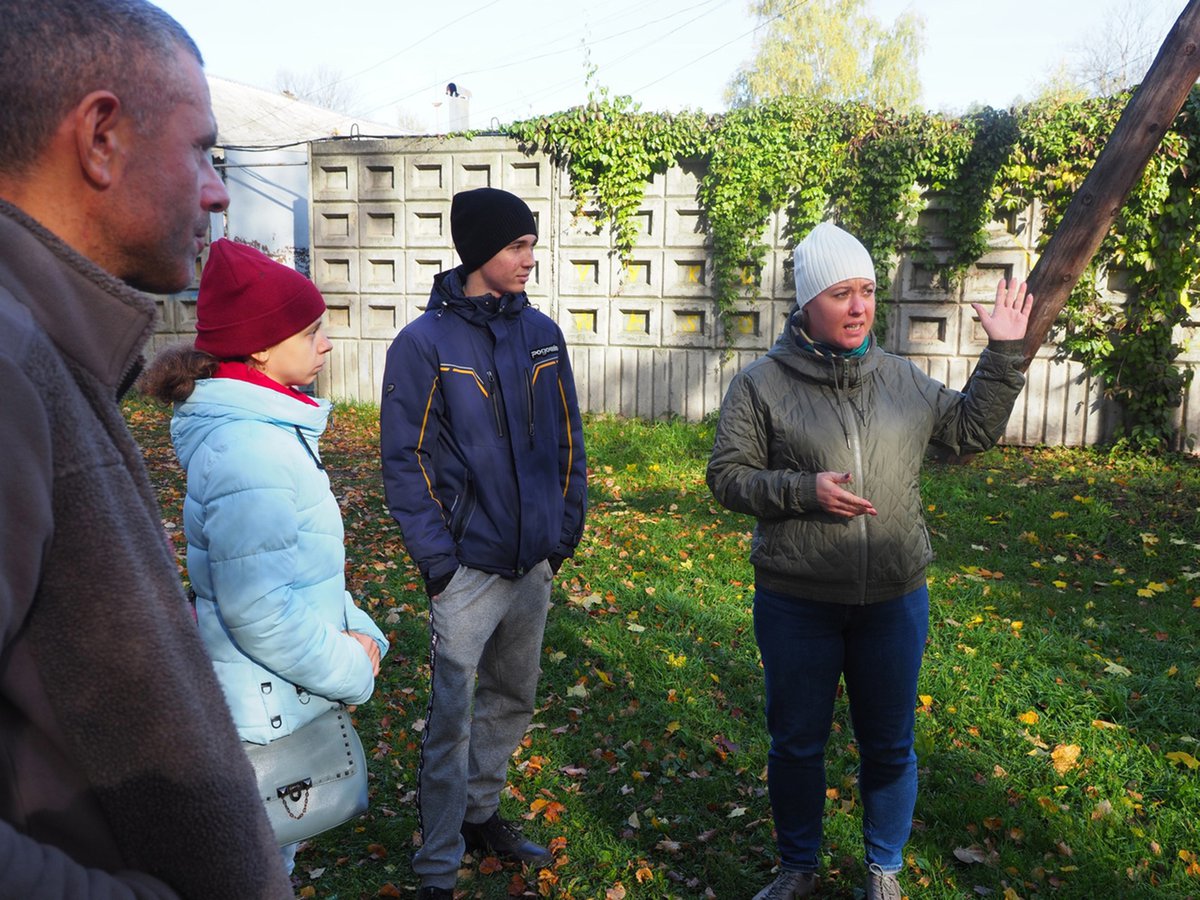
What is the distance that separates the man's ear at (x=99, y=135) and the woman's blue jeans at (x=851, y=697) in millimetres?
2546

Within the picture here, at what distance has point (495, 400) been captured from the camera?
3393 millimetres

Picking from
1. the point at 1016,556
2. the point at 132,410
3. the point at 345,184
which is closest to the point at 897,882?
the point at 1016,556

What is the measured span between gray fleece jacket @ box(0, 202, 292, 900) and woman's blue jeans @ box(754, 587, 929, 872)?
93.6 inches

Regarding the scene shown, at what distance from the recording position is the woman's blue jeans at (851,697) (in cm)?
314

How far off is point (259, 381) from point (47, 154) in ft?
4.81

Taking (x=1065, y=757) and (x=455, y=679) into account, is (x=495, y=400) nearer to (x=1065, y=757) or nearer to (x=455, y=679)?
(x=455, y=679)

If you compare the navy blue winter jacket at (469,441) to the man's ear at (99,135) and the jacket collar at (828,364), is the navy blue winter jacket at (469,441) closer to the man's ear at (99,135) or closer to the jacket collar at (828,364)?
the jacket collar at (828,364)

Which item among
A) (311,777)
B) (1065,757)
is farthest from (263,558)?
(1065,757)

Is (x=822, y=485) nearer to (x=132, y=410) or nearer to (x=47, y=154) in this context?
(x=47, y=154)

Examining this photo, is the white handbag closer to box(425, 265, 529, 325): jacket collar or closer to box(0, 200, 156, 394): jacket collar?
box(0, 200, 156, 394): jacket collar

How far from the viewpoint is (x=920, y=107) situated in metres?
10.4

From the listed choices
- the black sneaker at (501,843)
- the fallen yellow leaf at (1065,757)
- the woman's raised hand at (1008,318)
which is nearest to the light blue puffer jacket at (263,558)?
the black sneaker at (501,843)

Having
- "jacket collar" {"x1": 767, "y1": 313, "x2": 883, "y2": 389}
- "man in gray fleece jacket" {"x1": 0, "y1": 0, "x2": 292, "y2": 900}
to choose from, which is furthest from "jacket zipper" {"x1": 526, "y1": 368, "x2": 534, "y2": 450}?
"man in gray fleece jacket" {"x1": 0, "y1": 0, "x2": 292, "y2": 900}

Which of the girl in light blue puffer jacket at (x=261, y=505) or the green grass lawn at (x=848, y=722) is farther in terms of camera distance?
the green grass lawn at (x=848, y=722)
